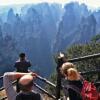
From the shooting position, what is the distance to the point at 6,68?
291 ft

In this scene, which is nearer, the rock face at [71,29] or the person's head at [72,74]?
the person's head at [72,74]

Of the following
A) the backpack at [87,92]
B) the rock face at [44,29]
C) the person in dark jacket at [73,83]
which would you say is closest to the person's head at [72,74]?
the person in dark jacket at [73,83]

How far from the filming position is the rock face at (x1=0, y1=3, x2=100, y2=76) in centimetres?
11962

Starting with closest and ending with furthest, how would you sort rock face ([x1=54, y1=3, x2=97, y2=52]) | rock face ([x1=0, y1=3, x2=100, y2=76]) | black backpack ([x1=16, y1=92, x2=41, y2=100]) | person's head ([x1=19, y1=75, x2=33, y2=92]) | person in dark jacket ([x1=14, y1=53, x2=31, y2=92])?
1. person's head ([x1=19, y1=75, x2=33, y2=92])
2. black backpack ([x1=16, y1=92, x2=41, y2=100])
3. person in dark jacket ([x1=14, y1=53, x2=31, y2=92])
4. rock face ([x1=54, y1=3, x2=97, y2=52])
5. rock face ([x1=0, y1=3, x2=100, y2=76])

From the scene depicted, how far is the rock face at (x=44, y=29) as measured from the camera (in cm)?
11962

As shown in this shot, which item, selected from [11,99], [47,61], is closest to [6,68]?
[47,61]

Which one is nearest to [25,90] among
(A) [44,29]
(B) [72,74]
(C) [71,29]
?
(B) [72,74]

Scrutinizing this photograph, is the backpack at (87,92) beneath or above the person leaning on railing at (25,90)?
beneath

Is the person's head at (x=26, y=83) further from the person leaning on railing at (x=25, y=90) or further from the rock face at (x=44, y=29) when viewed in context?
the rock face at (x=44, y=29)

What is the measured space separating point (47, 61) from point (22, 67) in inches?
4324

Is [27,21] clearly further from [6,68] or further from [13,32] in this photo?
[6,68]

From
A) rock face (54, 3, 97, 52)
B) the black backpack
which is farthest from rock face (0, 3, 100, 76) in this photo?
the black backpack

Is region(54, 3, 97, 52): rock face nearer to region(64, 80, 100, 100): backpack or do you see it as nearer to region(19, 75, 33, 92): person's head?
region(64, 80, 100, 100): backpack

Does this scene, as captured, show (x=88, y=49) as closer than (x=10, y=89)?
No
